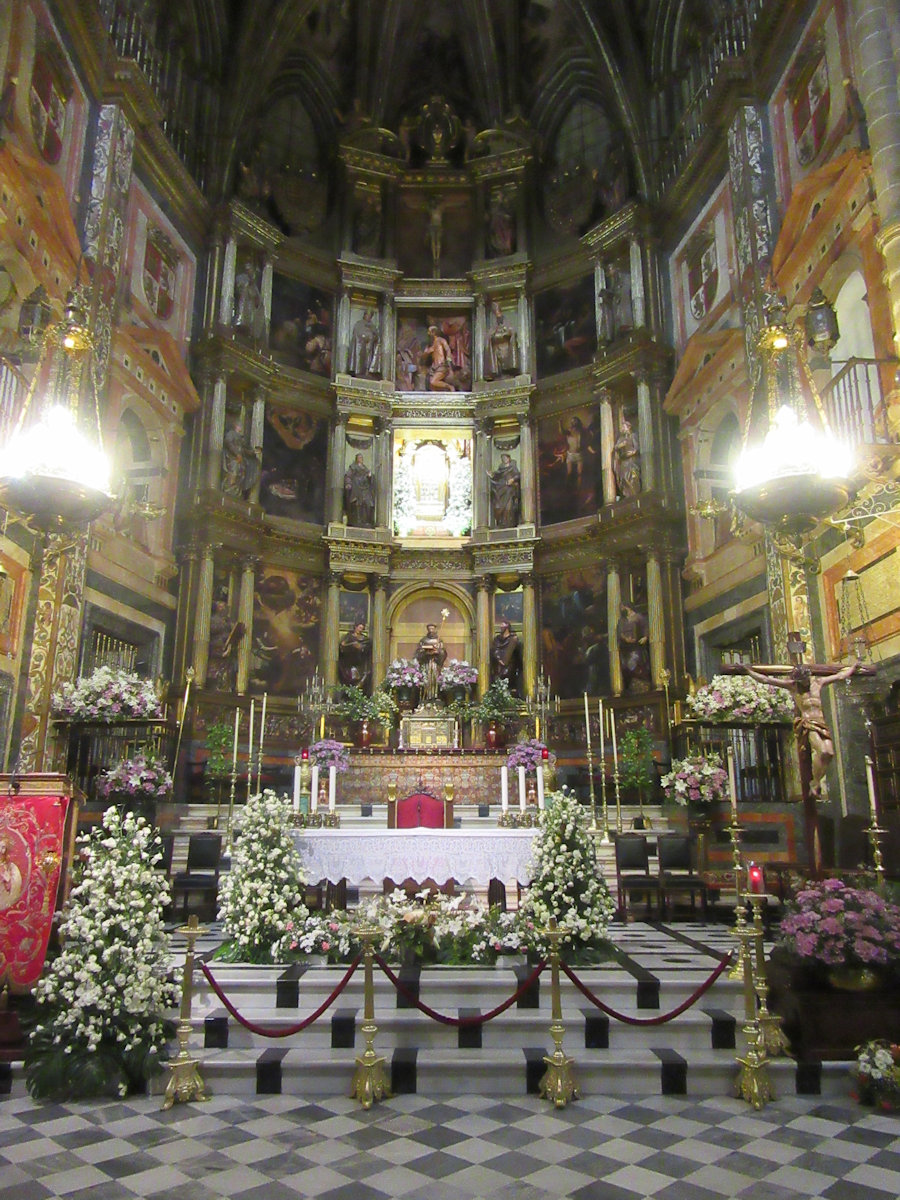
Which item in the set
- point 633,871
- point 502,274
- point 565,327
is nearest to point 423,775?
point 633,871

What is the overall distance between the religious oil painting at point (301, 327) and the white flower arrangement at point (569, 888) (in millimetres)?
16524

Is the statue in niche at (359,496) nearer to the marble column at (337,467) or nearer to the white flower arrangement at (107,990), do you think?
the marble column at (337,467)

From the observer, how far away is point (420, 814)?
1186cm

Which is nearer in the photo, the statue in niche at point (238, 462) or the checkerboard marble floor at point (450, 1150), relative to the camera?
the checkerboard marble floor at point (450, 1150)

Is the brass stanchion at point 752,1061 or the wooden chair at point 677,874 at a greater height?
the wooden chair at point 677,874

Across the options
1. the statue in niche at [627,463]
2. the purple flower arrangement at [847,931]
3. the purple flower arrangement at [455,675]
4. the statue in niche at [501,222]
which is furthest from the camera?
the statue in niche at [501,222]

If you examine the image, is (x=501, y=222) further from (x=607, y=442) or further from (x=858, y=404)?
(x=858, y=404)

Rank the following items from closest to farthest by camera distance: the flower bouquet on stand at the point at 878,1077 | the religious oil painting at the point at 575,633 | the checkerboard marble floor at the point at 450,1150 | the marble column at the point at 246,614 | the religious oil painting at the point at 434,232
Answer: the checkerboard marble floor at the point at 450,1150 < the flower bouquet on stand at the point at 878,1077 < the marble column at the point at 246,614 < the religious oil painting at the point at 575,633 < the religious oil painting at the point at 434,232

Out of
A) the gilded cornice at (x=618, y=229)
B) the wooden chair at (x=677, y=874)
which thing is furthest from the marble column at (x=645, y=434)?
the wooden chair at (x=677, y=874)

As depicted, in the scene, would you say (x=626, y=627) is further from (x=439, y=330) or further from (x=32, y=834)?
(x=32, y=834)

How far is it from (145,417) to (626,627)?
10.5 m

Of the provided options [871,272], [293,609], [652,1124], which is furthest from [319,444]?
[652,1124]

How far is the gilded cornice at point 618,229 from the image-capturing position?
67.9 ft

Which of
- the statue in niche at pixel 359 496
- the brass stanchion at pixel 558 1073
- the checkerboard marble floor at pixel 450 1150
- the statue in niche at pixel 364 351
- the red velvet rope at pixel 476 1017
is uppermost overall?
the statue in niche at pixel 364 351
